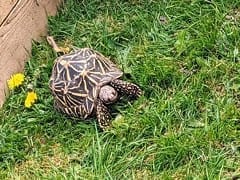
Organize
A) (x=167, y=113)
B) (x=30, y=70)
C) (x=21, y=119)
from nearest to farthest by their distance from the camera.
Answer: (x=167, y=113) < (x=21, y=119) < (x=30, y=70)

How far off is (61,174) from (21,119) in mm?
643

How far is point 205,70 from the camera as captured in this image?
4605 millimetres

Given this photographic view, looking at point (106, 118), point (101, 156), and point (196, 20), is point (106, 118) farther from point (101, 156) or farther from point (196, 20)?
point (196, 20)

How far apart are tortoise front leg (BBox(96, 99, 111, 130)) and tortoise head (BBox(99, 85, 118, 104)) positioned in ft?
0.13

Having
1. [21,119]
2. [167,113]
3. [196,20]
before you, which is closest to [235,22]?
[196,20]

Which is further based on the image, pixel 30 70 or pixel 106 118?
pixel 30 70

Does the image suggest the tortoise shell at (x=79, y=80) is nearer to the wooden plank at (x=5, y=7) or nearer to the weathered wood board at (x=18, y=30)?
the weathered wood board at (x=18, y=30)

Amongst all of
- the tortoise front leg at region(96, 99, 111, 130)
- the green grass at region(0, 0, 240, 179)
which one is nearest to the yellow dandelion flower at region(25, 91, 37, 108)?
the green grass at region(0, 0, 240, 179)

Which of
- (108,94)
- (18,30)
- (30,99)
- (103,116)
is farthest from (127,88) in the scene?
(18,30)

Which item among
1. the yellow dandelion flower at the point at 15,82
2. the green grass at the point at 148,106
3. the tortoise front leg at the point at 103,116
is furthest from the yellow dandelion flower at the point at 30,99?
the tortoise front leg at the point at 103,116

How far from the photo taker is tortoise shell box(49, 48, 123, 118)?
15.0 ft

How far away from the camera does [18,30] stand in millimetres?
5121

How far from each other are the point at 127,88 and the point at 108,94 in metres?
0.13

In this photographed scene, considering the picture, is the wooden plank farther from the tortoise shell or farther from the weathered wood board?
the tortoise shell
